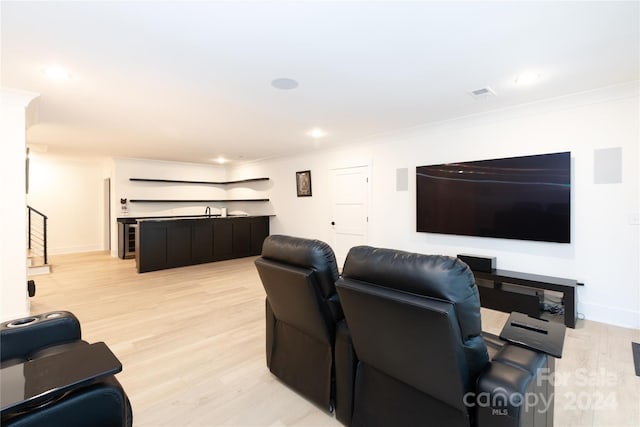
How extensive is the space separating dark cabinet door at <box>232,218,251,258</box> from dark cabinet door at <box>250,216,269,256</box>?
0.36 ft

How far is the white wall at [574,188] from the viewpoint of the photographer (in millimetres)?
3074

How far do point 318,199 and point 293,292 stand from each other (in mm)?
4757

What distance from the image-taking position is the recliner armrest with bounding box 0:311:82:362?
1450 mm

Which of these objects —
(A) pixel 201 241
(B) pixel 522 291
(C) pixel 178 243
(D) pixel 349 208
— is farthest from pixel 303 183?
(B) pixel 522 291

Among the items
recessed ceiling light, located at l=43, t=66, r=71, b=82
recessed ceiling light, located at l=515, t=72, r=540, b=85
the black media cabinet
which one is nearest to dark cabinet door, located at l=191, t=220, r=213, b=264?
recessed ceiling light, located at l=43, t=66, r=71, b=82

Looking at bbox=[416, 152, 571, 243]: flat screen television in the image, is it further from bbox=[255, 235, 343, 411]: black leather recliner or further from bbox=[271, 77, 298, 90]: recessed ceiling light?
bbox=[255, 235, 343, 411]: black leather recliner

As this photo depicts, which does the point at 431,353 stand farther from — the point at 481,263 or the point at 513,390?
the point at 481,263

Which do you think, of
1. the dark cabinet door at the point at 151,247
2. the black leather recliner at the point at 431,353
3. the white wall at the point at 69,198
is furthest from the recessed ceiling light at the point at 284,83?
the white wall at the point at 69,198

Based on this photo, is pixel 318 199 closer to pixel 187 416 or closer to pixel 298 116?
pixel 298 116

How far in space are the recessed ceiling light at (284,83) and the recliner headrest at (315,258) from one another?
71.7 inches

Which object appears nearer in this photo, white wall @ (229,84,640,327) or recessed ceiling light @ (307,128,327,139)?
white wall @ (229,84,640,327)

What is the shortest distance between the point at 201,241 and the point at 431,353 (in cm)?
598

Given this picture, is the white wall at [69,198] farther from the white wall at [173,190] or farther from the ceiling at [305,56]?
the ceiling at [305,56]

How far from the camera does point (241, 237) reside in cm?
715
